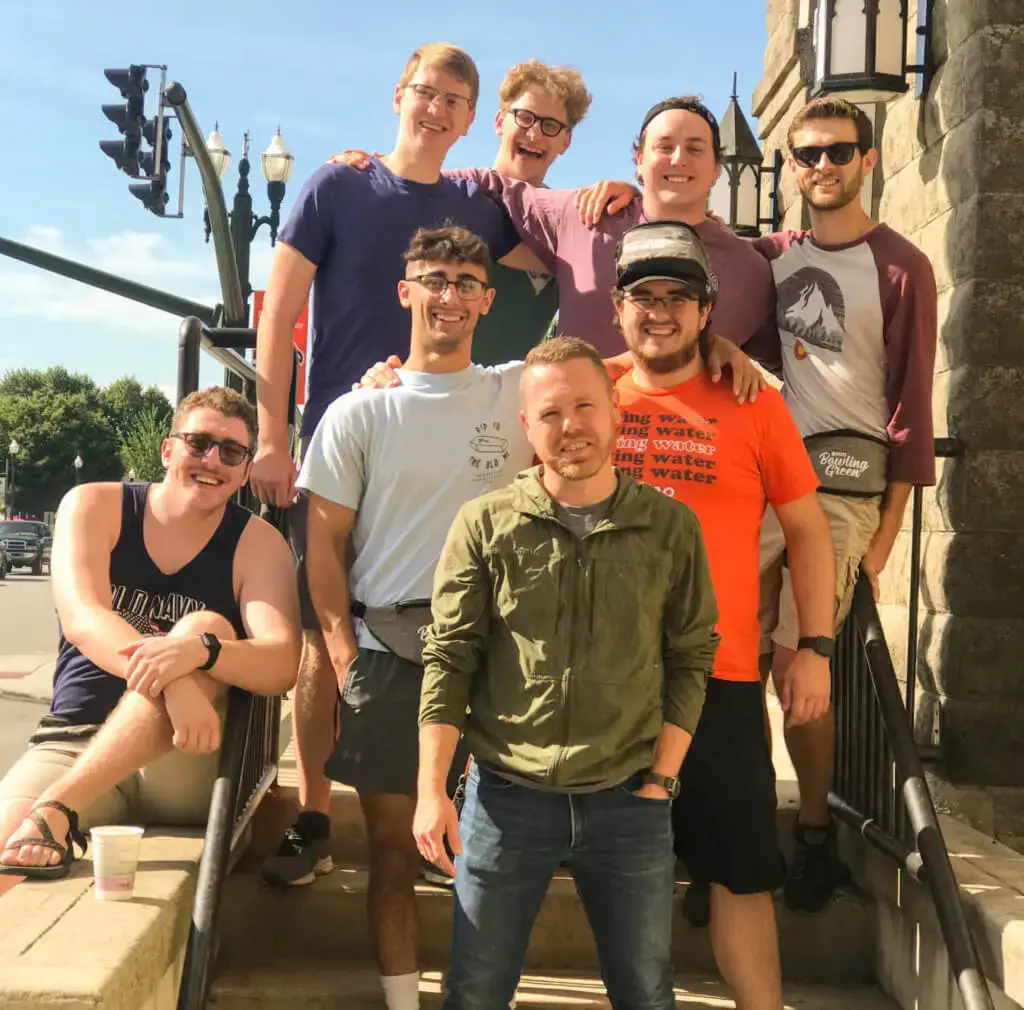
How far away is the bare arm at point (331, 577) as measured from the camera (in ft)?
10.0

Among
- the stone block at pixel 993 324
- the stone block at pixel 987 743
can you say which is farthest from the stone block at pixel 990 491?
the stone block at pixel 987 743

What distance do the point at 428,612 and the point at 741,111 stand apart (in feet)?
24.3

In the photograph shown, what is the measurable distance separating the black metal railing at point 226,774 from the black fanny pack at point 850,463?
1.75 m

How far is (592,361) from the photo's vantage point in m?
2.52

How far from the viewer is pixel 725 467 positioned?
2.92m

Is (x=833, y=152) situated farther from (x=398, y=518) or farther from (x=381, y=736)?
(x=381, y=736)

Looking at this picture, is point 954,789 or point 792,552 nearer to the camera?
point 792,552

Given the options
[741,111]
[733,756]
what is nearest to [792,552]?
[733,756]

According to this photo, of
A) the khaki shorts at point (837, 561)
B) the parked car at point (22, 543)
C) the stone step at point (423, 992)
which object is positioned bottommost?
the parked car at point (22, 543)

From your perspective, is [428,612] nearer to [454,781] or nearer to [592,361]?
[454,781]

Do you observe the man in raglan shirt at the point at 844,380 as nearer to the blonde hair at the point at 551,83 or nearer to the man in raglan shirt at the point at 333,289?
the blonde hair at the point at 551,83

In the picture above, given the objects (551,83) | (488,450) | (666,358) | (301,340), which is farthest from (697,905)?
(301,340)

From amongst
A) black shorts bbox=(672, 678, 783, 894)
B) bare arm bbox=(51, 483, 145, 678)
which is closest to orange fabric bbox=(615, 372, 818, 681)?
black shorts bbox=(672, 678, 783, 894)

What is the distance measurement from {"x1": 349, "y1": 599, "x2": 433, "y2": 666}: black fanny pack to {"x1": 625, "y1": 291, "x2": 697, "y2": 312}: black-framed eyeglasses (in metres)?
0.89
